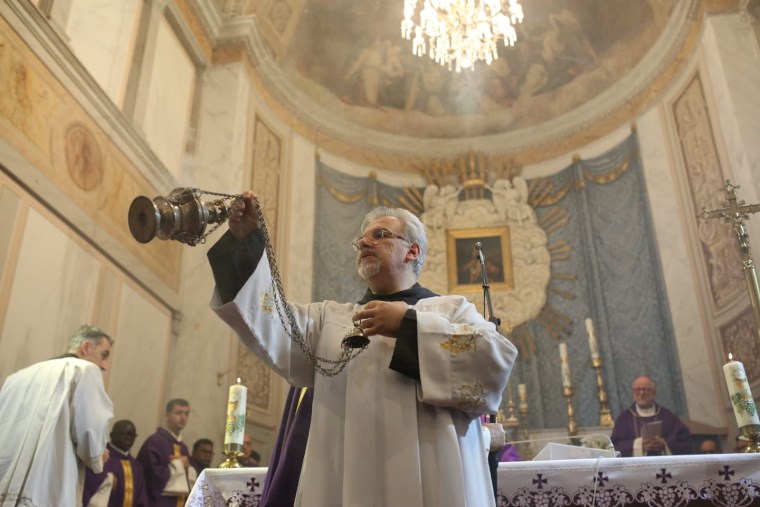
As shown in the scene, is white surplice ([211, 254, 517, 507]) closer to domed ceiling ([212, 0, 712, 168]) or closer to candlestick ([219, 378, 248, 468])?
candlestick ([219, 378, 248, 468])

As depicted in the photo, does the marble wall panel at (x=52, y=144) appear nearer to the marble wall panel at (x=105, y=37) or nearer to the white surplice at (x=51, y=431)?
the marble wall panel at (x=105, y=37)

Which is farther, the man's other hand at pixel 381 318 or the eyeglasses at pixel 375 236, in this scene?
the eyeglasses at pixel 375 236

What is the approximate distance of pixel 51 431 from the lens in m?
4.16

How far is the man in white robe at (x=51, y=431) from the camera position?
4.03 m

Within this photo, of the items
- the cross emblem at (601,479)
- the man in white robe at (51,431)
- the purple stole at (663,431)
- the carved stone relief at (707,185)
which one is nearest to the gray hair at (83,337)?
the man in white robe at (51,431)

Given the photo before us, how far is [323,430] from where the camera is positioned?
2377 millimetres

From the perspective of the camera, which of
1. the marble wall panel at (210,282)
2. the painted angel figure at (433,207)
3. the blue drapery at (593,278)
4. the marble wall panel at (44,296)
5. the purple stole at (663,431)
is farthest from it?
the painted angel figure at (433,207)

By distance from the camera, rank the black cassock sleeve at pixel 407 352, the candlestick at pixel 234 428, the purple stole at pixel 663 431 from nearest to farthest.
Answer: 1. the black cassock sleeve at pixel 407 352
2. the candlestick at pixel 234 428
3. the purple stole at pixel 663 431

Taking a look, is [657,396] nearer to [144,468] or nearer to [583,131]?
[583,131]

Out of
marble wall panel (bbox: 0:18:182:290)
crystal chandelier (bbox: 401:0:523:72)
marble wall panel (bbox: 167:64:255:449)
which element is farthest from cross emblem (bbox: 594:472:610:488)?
crystal chandelier (bbox: 401:0:523:72)

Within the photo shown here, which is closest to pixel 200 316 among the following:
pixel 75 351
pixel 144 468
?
pixel 144 468

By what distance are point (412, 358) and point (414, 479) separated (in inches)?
14.0

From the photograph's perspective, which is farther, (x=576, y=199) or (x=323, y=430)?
(x=576, y=199)

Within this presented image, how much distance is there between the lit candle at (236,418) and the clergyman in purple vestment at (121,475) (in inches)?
67.6
